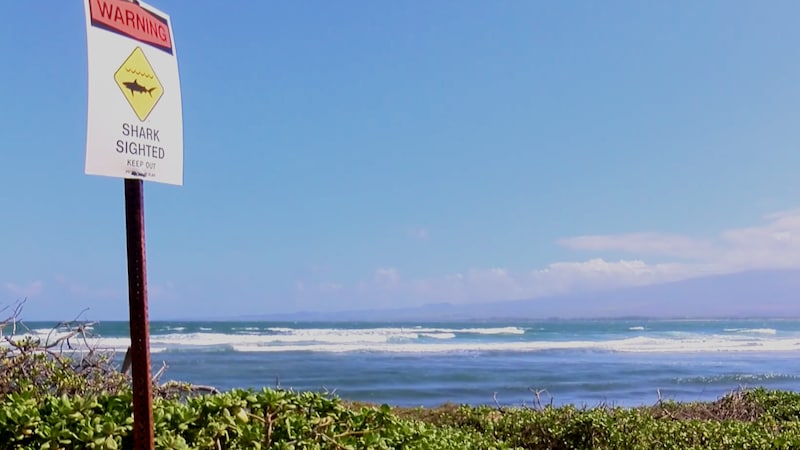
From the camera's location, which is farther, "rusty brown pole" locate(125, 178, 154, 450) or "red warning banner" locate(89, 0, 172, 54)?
"rusty brown pole" locate(125, 178, 154, 450)

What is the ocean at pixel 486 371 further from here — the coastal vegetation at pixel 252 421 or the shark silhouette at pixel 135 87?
the shark silhouette at pixel 135 87

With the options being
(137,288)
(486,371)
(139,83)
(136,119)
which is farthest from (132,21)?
(486,371)

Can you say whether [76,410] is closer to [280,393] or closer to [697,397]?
[280,393]

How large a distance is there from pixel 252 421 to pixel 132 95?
1.61 meters

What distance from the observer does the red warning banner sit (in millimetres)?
2111

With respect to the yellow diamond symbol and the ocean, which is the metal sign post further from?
the ocean

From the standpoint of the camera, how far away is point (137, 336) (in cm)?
224

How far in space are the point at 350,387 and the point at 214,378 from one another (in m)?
5.12

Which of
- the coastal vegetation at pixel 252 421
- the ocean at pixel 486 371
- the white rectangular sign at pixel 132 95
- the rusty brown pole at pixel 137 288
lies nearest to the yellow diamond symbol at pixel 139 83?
the white rectangular sign at pixel 132 95

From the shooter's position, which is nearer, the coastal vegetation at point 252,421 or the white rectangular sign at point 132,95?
the white rectangular sign at point 132,95

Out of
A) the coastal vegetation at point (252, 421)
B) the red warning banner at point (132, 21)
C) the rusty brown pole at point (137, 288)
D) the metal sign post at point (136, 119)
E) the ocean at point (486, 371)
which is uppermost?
the red warning banner at point (132, 21)

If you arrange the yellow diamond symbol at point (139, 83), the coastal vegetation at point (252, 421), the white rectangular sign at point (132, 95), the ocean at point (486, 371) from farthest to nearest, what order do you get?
1. the ocean at point (486, 371)
2. the coastal vegetation at point (252, 421)
3. the yellow diamond symbol at point (139, 83)
4. the white rectangular sign at point (132, 95)

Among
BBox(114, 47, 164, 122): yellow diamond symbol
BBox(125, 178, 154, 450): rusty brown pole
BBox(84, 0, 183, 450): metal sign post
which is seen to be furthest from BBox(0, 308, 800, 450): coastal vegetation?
BBox(114, 47, 164, 122): yellow diamond symbol

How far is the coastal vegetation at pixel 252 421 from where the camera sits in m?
2.77
